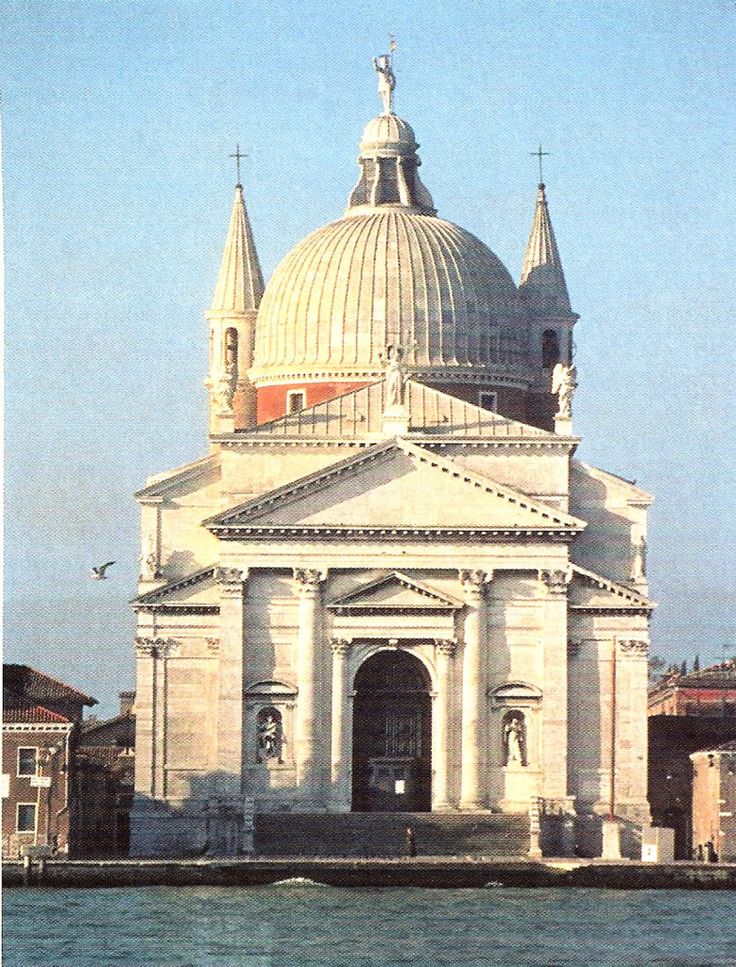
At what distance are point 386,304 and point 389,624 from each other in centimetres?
1012

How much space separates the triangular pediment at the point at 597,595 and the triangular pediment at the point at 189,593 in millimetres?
7115

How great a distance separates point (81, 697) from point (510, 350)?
12.1 metres

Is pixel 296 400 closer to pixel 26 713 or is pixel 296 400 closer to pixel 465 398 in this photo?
pixel 465 398

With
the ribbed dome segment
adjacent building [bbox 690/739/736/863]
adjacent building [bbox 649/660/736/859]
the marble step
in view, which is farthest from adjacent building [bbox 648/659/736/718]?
the marble step

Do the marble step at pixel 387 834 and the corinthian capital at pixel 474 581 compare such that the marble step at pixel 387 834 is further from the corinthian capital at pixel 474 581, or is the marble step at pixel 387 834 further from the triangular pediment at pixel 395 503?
the triangular pediment at pixel 395 503

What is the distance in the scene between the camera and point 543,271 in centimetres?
8225

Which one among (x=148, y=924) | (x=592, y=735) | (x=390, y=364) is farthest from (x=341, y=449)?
(x=148, y=924)

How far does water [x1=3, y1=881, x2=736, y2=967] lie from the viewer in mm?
48562

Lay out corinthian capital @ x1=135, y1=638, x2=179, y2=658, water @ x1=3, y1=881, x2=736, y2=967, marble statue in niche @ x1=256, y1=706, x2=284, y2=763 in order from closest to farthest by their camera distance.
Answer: water @ x1=3, y1=881, x2=736, y2=967 < marble statue in niche @ x1=256, y1=706, x2=284, y2=763 < corinthian capital @ x1=135, y1=638, x2=179, y2=658

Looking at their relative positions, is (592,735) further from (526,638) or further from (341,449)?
(341,449)

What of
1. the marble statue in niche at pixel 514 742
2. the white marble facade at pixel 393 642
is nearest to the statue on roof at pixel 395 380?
the white marble facade at pixel 393 642

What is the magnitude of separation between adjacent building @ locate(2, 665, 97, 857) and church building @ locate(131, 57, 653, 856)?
1.52 meters

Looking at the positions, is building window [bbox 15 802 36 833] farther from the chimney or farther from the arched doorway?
the chimney

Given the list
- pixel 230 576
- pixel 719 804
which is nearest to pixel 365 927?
pixel 230 576
